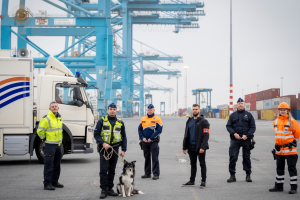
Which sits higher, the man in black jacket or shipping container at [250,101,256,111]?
shipping container at [250,101,256,111]

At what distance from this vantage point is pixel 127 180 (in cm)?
705

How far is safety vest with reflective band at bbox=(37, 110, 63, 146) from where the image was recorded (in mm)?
7953

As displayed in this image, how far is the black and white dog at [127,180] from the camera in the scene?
688 cm

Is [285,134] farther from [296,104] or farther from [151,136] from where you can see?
[296,104]

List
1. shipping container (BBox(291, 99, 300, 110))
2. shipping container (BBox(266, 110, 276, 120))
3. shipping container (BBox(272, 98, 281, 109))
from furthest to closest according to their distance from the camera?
shipping container (BBox(266, 110, 276, 120))
shipping container (BBox(291, 99, 300, 110))
shipping container (BBox(272, 98, 281, 109))

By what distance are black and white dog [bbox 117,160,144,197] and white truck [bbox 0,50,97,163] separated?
4.79 metres

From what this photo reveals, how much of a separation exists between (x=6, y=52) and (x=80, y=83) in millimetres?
2413

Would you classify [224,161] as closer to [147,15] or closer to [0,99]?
[0,99]

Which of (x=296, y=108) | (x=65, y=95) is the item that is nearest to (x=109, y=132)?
(x=65, y=95)

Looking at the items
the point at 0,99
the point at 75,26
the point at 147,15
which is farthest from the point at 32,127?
the point at 147,15

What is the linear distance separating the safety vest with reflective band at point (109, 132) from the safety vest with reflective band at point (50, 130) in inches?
52.2

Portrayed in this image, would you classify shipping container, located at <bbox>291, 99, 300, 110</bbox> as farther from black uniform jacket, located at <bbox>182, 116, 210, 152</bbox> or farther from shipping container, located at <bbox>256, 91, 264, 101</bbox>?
black uniform jacket, located at <bbox>182, 116, 210, 152</bbox>

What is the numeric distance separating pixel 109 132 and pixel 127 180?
0.93 metres

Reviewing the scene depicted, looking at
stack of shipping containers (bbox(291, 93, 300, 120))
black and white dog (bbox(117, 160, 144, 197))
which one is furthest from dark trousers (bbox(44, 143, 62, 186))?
stack of shipping containers (bbox(291, 93, 300, 120))
